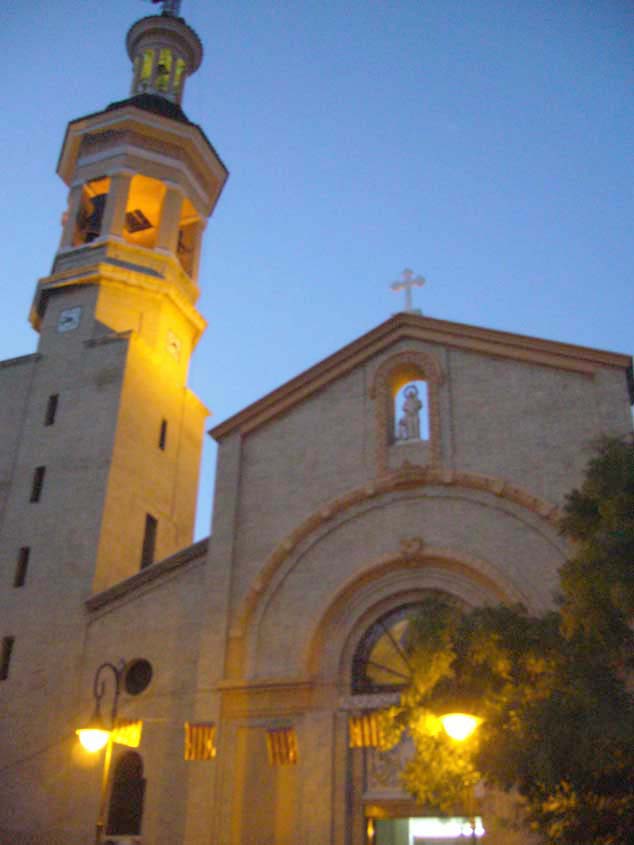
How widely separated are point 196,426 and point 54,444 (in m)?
4.67

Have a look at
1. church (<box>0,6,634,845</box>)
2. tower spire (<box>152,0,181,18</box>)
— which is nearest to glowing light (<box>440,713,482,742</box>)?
church (<box>0,6,634,845</box>)

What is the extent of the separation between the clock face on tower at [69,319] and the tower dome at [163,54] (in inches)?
403

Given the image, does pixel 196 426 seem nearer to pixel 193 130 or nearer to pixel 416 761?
pixel 193 130

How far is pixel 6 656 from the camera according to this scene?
2277 centimetres

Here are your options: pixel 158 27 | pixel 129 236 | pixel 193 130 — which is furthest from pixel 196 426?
pixel 158 27

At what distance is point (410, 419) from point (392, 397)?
36.2 inches

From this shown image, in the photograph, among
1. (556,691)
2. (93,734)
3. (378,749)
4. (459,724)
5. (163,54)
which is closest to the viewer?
(459,724)

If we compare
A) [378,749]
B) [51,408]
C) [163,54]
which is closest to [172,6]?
[163,54]

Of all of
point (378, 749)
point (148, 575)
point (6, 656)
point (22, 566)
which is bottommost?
point (378, 749)

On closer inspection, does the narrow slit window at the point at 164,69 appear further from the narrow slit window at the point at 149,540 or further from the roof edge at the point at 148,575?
the roof edge at the point at 148,575

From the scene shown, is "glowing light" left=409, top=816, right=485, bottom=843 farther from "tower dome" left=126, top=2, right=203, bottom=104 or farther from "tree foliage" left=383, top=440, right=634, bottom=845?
"tower dome" left=126, top=2, right=203, bottom=104

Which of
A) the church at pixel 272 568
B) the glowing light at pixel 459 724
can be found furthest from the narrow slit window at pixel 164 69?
the glowing light at pixel 459 724

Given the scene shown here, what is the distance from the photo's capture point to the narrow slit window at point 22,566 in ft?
77.4

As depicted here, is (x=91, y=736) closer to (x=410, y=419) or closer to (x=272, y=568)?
(x=272, y=568)
